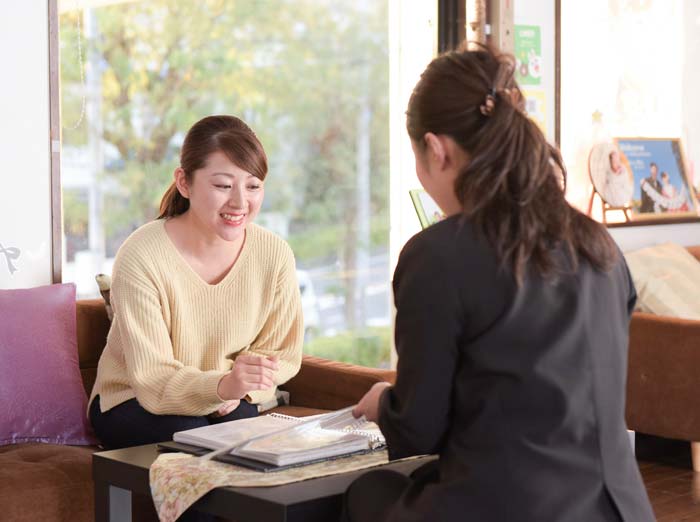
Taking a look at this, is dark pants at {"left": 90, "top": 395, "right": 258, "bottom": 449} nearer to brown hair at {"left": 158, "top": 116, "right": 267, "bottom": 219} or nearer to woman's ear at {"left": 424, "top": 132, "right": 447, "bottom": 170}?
brown hair at {"left": 158, "top": 116, "right": 267, "bottom": 219}

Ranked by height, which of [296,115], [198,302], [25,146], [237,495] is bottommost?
[237,495]

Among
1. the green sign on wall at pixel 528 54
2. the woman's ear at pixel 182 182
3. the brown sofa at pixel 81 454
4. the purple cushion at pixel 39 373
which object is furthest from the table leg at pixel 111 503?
the green sign on wall at pixel 528 54

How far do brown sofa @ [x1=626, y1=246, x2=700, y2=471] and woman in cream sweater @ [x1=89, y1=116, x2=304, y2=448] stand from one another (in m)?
1.71

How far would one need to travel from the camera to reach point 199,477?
6.52 ft

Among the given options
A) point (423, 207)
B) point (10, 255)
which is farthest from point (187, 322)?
point (423, 207)

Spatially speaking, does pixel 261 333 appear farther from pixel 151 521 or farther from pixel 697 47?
pixel 697 47

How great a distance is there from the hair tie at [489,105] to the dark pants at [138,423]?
4.06 feet

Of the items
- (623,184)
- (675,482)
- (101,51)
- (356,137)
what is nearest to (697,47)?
(623,184)

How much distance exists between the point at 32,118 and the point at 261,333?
0.99m

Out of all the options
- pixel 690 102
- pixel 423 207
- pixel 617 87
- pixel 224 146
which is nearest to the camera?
pixel 224 146

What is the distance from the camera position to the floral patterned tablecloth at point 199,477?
76.9 inches

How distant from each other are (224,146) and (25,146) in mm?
795

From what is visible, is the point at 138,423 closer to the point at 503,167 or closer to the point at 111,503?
the point at 111,503

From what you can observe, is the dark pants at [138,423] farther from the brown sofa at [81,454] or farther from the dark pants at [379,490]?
the dark pants at [379,490]
